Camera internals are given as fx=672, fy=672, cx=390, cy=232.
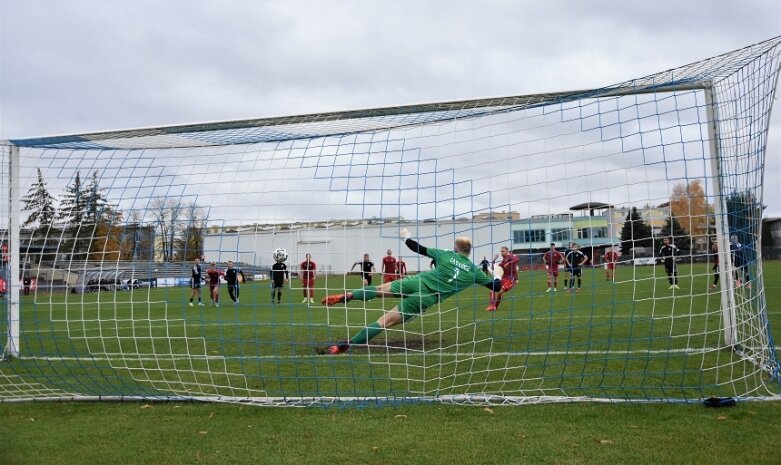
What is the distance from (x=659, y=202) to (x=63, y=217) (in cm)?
624

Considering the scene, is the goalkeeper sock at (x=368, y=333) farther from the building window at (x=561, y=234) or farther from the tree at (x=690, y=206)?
the tree at (x=690, y=206)

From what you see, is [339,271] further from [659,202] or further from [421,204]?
[659,202]

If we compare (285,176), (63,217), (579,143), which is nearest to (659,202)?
(579,143)

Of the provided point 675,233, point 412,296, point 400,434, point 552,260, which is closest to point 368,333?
point 412,296

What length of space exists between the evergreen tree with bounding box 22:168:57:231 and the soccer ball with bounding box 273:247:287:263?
2683 mm

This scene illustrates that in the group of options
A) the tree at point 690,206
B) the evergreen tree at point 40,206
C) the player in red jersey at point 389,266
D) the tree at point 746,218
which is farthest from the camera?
the evergreen tree at point 40,206

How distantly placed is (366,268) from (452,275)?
102 centimetres

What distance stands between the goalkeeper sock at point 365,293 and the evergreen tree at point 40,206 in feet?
11.6

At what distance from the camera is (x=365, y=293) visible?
7852 mm

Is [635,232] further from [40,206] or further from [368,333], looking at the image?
[40,206]

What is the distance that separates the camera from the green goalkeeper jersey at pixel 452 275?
25.6 feet

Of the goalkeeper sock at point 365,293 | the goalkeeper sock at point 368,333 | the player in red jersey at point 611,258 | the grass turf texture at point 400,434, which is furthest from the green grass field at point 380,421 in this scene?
the goalkeeper sock at point 365,293

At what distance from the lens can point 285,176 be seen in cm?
709

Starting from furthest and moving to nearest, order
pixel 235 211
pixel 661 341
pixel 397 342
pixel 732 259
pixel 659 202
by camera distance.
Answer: pixel 397 342 < pixel 661 341 < pixel 732 259 < pixel 235 211 < pixel 659 202
